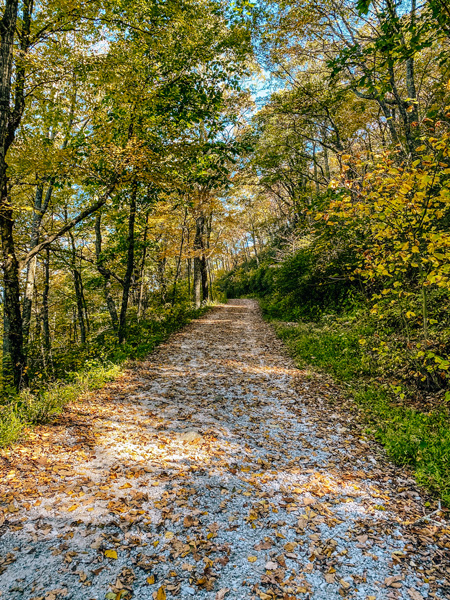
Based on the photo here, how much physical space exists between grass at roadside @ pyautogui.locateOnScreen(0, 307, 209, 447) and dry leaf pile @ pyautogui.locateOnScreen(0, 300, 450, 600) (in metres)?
0.25

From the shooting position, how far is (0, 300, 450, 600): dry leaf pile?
8.54 ft

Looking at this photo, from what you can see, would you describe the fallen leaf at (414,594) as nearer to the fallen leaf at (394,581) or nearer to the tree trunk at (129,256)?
the fallen leaf at (394,581)

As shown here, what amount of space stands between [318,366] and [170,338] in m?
5.42

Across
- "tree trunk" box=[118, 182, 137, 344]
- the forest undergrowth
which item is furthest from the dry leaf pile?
"tree trunk" box=[118, 182, 137, 344]

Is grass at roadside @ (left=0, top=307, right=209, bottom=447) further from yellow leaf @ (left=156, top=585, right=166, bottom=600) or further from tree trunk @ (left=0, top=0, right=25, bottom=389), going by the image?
yellow leaf @ (left=156, top=585, right=166, bottom=600)

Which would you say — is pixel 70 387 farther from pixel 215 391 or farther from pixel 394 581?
pixel 394 581

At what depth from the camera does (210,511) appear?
341 centimetres

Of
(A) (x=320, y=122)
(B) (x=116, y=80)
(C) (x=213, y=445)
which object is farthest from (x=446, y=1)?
(A) (x=320, y=122)

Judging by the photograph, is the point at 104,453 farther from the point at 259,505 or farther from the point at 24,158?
the point at 24,158

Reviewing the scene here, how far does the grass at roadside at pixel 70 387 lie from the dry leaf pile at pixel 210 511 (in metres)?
0.25

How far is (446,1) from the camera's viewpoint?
11.3 feet

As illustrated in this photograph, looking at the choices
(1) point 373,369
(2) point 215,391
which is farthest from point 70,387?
(1) point 373,369

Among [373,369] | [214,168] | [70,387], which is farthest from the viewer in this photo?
[214,168]

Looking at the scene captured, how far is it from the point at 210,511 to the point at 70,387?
375cm
